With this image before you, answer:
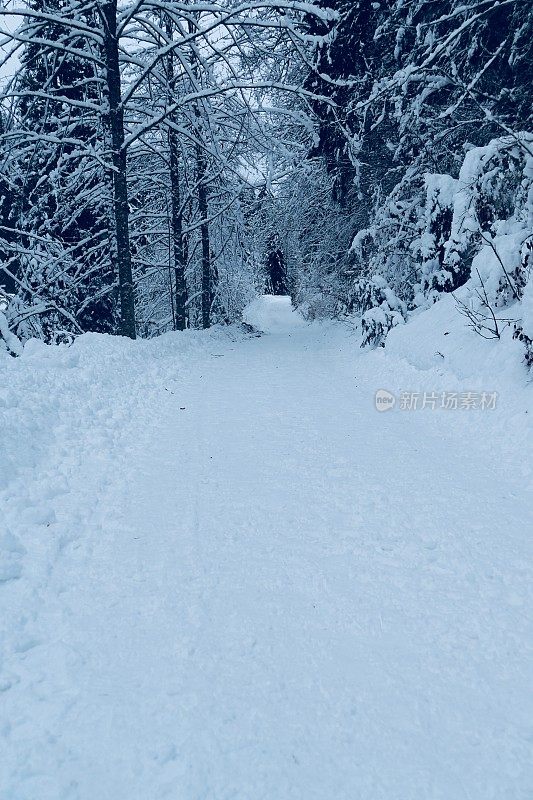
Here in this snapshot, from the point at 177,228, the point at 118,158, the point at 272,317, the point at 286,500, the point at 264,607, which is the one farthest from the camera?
the point at 272,317

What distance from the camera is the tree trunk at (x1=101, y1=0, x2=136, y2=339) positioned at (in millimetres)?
8656

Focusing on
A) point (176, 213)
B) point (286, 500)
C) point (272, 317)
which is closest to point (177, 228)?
point (176, 213)

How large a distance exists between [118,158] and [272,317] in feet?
111

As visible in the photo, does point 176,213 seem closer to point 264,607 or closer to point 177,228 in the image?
point 177,228

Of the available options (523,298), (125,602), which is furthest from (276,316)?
(125,602)

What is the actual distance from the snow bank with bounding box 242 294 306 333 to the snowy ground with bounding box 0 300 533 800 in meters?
24.7

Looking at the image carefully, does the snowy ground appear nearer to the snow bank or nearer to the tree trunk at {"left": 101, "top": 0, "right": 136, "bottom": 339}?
the tree trunk at {"left": 101, "top": 0, "right": 136, "bottom": 339}

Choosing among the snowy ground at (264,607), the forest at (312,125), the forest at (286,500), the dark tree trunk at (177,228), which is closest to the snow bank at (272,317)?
the dark tree trunk at (177,228)

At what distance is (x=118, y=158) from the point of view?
9391 millimetres

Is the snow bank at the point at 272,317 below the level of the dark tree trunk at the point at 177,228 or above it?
below

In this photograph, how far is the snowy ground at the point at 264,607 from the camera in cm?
172

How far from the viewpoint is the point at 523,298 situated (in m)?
5.40

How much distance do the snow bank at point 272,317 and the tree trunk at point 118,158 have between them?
18878mm

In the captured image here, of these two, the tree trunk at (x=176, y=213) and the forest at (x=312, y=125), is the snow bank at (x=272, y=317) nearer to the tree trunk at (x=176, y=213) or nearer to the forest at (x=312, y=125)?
the tree trunk at (x=176, y=213)
